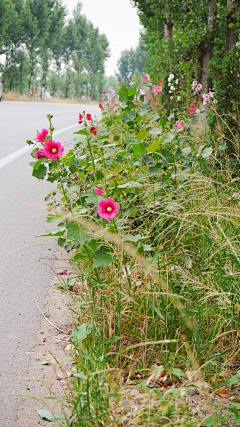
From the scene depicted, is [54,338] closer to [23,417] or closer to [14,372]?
[14,372]

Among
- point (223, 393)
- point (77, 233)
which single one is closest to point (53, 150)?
point (77, 233)

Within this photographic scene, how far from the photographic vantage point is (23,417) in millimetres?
1480

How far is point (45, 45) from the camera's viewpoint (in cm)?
3678

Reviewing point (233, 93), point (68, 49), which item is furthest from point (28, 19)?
point (233, 93)

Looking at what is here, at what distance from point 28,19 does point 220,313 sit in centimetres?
3352

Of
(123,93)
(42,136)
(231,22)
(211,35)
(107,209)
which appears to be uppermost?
(211,35)

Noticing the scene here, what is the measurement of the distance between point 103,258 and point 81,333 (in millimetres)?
386

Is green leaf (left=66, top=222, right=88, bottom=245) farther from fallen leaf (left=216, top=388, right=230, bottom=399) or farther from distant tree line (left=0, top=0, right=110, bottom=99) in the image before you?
distant tree line (left=0, top=0, right=110, bottom=99)

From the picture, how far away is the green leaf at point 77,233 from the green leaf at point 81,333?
0.43m

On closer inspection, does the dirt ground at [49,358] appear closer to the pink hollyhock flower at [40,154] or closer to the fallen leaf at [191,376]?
the fallen leaf at [191,376]

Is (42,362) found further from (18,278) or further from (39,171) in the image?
(39,171)

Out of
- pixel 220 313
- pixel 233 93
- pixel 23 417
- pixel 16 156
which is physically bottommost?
pixel 23 417

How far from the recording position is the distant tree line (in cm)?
2978

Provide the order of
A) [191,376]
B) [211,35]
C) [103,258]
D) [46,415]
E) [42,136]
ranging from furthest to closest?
[211,35] → [42,136] → [103,258] → [191,376] → [46,415]
